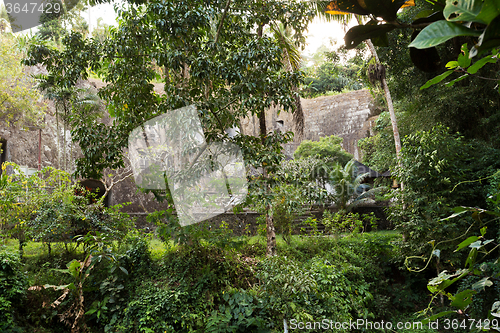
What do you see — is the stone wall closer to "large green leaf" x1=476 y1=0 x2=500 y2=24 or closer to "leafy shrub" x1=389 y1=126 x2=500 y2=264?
"leafy shrub" x1=389 y1=126 x2=500 y2=264

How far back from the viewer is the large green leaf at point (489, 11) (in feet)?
1.31

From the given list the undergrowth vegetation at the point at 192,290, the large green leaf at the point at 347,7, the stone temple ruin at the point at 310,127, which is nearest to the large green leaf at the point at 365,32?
the large green leaf at the point at 347,7

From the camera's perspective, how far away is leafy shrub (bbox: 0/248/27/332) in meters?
4.09

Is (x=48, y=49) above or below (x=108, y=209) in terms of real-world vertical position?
above

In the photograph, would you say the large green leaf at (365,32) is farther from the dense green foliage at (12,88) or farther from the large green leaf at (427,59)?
the dense green foliage at (12,88)

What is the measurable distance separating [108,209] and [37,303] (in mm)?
1723

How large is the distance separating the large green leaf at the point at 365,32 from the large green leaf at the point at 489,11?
12.7 inches

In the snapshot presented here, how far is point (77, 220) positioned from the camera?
548 centimetres

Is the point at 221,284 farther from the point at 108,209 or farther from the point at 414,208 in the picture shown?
the point at 414,208

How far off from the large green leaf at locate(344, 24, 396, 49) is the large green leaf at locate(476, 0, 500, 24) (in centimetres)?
32

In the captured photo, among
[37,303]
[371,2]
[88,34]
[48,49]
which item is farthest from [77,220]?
[88,34]

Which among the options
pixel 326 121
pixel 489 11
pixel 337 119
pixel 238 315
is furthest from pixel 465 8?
pixel 326 121

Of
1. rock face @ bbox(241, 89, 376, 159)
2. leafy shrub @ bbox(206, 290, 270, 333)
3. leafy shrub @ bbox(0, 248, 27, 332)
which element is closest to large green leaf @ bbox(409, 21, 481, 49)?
leafy shrub @ bbox(206, 290, 270, 333)

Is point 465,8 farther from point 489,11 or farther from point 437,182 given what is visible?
point 437,182
